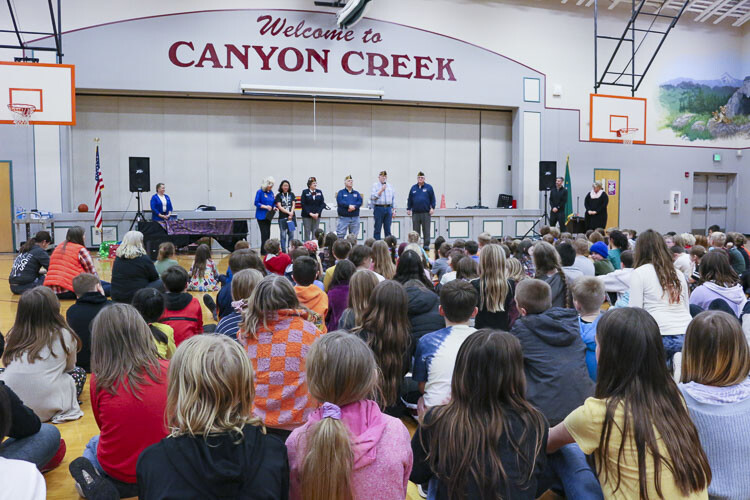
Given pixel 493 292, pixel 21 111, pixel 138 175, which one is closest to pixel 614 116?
pixel 138 175

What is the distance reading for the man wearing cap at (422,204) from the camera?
1097 centimetres

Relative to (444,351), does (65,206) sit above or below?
above

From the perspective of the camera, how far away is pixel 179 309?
396cm

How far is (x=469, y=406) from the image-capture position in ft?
5.77

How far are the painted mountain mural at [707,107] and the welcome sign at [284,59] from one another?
3967 mm

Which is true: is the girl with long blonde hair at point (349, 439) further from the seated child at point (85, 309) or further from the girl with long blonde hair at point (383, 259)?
the girl with long blonde hair at point (383, 259)

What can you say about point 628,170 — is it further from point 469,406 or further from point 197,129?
point 469,406

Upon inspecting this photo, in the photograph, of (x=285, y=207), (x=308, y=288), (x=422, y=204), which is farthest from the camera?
(x=422, y=204)

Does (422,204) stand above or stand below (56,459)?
above

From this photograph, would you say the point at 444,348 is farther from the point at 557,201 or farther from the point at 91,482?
the point at 557,201

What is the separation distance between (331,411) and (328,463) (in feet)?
0.49

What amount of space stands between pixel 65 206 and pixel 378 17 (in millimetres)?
7699

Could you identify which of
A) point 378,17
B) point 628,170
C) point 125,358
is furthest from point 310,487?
point 628,170

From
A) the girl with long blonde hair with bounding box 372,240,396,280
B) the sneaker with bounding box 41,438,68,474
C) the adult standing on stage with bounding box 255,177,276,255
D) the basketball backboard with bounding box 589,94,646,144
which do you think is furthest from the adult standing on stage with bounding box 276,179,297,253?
the sneaker with bounding box 41,438,68,474
